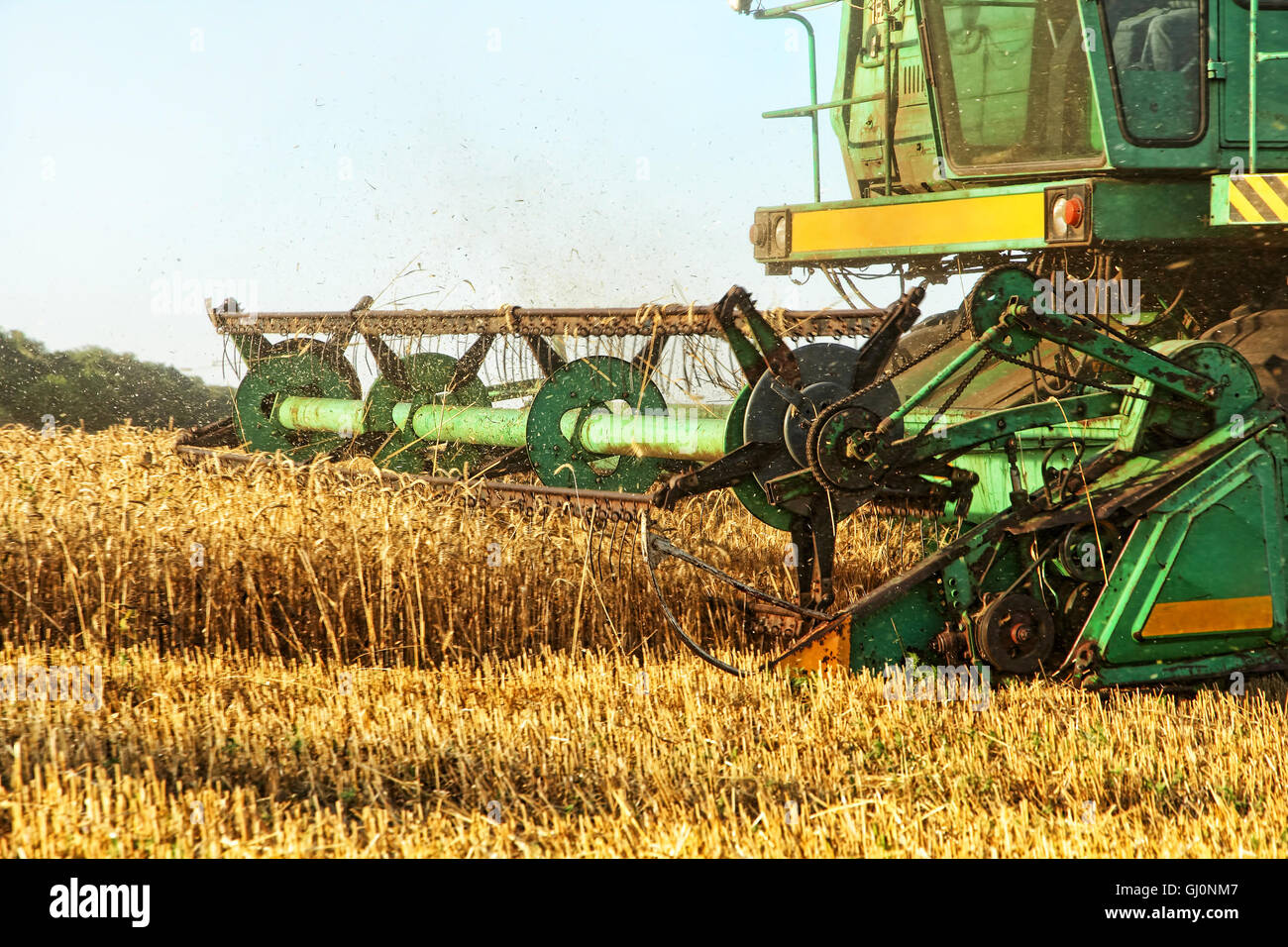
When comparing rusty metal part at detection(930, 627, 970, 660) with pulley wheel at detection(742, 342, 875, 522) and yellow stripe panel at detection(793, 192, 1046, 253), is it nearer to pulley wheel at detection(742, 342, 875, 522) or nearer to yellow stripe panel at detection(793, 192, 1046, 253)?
pulley wheel at detection(742, 342, 875, 522)

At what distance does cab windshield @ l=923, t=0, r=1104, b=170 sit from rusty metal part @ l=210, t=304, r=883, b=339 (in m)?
1.30

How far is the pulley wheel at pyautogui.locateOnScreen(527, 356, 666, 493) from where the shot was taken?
486cm

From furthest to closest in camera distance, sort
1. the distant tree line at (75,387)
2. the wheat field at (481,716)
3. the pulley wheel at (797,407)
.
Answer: the distant tree line at (75,387) < the pulley wheel at (797,407) < the wheat field at (481,716)

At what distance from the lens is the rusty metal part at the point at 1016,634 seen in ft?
11.9

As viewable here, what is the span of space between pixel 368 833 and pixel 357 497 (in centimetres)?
251

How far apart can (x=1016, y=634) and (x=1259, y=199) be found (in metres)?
1.83

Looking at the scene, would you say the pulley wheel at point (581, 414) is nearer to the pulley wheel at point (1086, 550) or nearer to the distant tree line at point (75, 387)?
the pulley wheel at point (1086, 550)

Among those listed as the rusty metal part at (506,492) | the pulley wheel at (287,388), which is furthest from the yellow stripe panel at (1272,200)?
the pulley wheel at (287,388)

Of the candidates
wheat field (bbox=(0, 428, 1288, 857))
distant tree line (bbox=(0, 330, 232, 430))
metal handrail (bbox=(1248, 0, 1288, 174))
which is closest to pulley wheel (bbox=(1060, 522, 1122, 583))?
wheat field (bbox=(0, 428, 1288, 857))

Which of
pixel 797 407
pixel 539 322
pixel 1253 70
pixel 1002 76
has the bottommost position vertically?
pixel 797 407

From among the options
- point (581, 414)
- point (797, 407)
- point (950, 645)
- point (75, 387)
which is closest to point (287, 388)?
point (581, 414)

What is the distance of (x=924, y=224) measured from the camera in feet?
16.0

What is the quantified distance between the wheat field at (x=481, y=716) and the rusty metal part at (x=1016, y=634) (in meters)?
0.08

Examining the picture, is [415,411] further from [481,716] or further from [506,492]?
[481,716]
